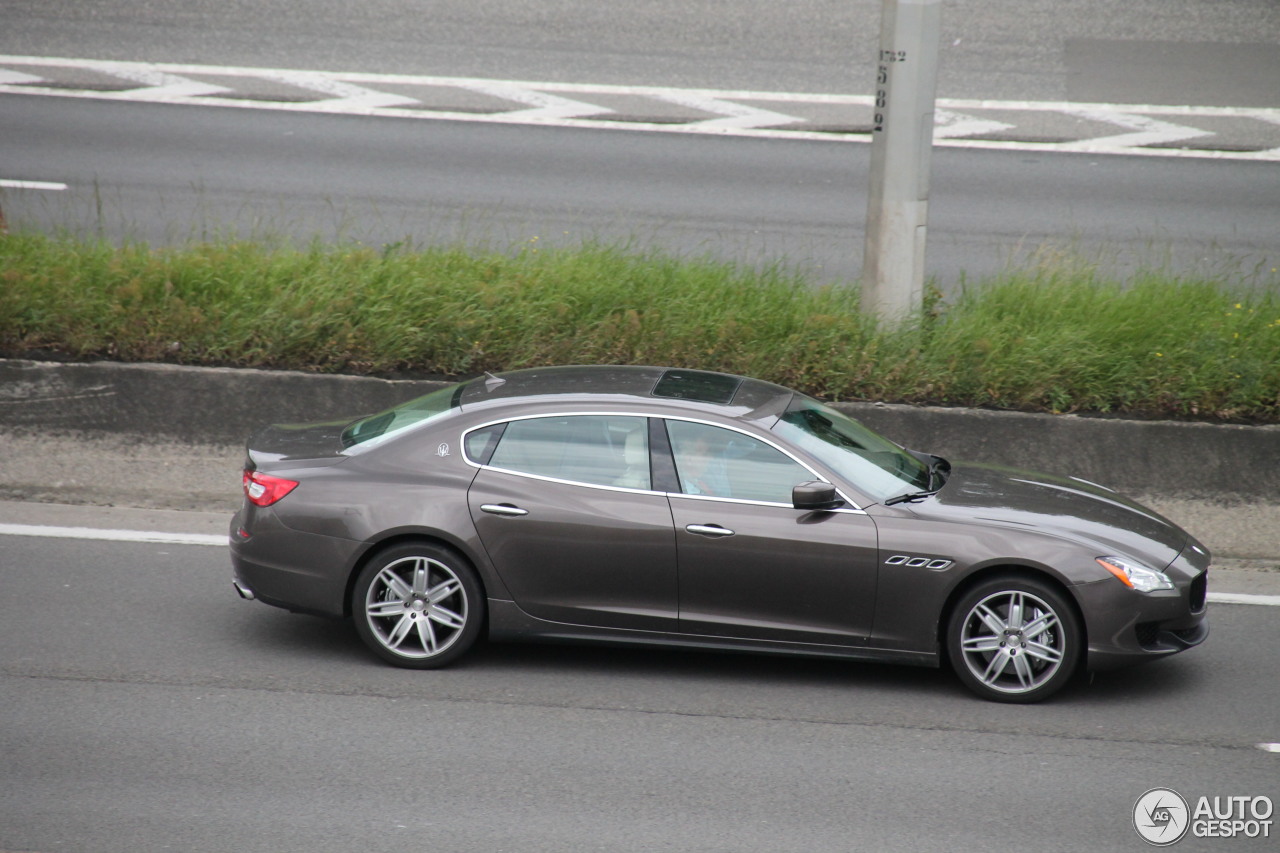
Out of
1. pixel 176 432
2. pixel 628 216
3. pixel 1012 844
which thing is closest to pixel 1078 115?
pixel 628 216

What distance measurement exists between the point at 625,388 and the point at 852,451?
1184mm

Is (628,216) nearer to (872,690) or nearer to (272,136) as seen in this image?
(272,136)

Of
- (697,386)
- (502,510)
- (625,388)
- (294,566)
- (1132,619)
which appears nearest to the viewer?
(1132,619)

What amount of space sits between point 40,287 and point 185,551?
2.78 metres

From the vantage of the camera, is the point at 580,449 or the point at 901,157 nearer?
the point at 580,449

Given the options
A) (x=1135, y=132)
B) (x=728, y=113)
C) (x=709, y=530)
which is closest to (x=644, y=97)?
(x=728, y=113)

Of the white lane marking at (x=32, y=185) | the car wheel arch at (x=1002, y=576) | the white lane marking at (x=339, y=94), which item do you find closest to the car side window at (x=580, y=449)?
the car wheel arch at (x=1002, y=576)

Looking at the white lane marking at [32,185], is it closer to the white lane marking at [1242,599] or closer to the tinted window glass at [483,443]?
the tinted window glass at [483,443]

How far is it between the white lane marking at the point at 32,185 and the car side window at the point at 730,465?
9.73m

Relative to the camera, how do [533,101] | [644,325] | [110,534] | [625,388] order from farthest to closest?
[533,101] → [644,325] → [110,534] → [625,388]

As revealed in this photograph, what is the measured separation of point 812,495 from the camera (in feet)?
20.1

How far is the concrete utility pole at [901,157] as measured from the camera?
9023 mm

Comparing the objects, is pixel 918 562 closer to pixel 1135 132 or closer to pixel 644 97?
pixel 1135 132

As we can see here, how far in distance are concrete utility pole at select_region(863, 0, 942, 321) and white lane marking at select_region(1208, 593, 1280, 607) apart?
2.95 m
